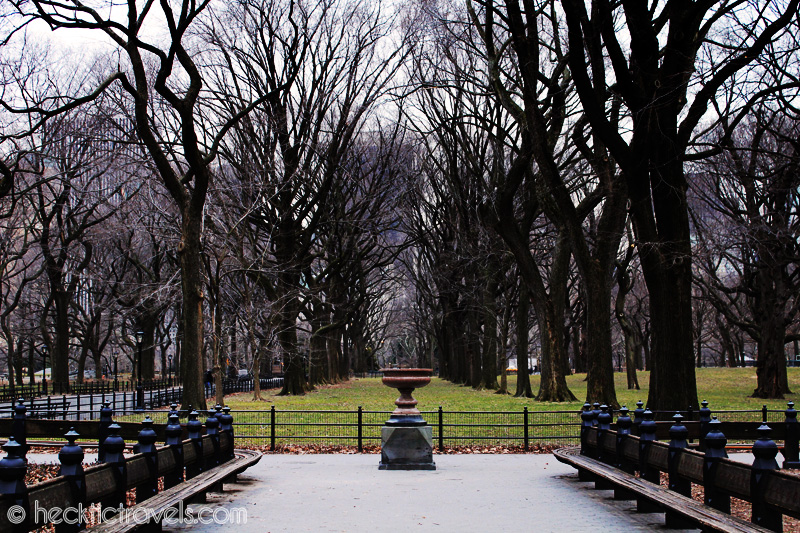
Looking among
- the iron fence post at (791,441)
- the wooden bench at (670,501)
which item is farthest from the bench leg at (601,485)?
the iron fence post at (791,441)

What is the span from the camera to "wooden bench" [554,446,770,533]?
6801 mm

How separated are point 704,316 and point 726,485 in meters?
70.8

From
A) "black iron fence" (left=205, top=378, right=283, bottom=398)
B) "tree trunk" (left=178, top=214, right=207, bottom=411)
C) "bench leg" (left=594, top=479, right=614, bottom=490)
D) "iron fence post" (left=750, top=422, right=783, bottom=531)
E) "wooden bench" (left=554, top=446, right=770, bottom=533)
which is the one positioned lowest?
"black iron fence" (left=205, top=378, right=283, bottom=398)

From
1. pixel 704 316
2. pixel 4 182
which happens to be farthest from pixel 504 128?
pixel 704 316

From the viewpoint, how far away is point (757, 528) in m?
6.50

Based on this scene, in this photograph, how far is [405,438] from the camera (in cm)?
1458

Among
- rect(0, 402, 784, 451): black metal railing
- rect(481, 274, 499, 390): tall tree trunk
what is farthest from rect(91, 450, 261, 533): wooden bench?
rect(481, 274, 499, 390): tall tree trunk

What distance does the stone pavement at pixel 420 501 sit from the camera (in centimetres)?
898

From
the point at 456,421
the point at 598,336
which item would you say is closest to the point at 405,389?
the point at 456,421

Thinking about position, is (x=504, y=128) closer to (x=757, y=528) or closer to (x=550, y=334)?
(x=550, y=334)

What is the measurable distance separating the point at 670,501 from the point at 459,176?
33.7 m

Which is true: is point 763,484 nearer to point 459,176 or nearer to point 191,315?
point 191,315

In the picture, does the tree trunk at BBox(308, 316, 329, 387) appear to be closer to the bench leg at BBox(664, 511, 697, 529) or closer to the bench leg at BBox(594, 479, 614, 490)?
the bench leg at BBox(594, 479, 614, 490)

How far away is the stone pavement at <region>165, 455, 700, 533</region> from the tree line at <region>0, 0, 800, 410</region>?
6.03 m
